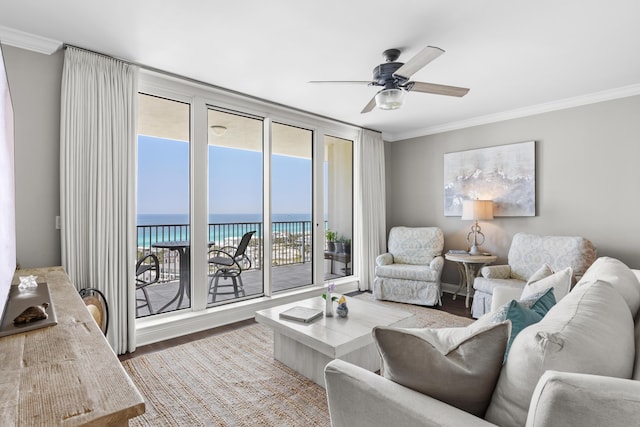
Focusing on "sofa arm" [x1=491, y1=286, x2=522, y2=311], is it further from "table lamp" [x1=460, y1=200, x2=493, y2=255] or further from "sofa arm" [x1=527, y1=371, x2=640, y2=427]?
"table lamp" [x1=460, y1=200, x2=493, y2=255]

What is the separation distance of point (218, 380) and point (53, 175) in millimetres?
2060

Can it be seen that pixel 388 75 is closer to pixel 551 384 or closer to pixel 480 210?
pixel 480 210

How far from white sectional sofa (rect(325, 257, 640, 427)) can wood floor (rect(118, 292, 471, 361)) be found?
95.5 inches

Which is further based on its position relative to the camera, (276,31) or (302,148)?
(302,148)

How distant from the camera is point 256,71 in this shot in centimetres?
317

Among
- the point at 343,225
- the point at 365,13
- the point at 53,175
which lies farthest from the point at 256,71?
the point at 343,225

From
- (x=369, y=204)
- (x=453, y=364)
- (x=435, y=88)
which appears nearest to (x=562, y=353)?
(x=453, y=364)

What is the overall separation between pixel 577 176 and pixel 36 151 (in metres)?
5.36

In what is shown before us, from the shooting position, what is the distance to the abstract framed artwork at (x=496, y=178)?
13.9 ft

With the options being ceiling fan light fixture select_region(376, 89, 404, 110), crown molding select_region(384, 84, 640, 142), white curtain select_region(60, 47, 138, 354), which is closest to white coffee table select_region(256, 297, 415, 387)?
white curtain select_region(60, 47, 138, 354)

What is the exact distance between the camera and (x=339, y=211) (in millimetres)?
5422

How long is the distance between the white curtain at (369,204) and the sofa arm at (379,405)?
13.4 ft

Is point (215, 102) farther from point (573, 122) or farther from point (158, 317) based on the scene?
point (573, 122)

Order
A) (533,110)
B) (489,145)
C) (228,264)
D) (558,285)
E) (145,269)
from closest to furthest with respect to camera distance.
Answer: (558,285) → (145,269) → (533,110) → (228,264) → (489,145)
